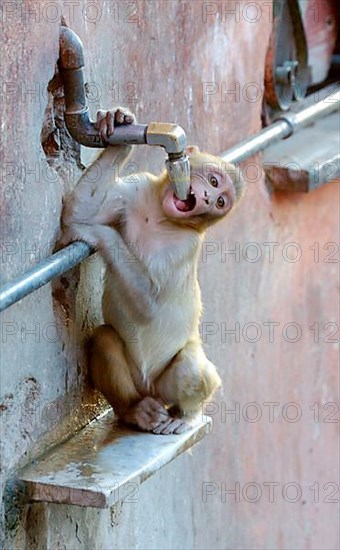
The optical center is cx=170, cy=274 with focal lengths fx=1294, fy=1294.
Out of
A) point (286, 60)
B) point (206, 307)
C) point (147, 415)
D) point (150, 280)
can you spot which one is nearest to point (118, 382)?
point (147, 415)

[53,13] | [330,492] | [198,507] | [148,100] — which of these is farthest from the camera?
[330,492]

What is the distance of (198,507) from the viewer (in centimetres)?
454

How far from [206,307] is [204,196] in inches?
43.9

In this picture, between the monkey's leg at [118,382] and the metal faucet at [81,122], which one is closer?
the metal faucet at [81,122]

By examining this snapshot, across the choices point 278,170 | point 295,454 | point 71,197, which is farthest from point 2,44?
point 295,454

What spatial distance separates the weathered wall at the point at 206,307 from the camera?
9.87 feet

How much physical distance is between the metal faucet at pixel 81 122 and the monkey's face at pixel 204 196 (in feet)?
0.75

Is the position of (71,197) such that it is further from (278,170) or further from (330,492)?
(330,492)

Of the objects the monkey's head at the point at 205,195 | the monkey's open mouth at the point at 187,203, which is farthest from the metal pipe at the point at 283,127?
the monkey's open mouth at the point at 187,203

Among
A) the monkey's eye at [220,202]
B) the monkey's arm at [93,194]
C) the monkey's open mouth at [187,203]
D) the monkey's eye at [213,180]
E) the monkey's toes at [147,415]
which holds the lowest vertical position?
the monkey's toes at [147,415]

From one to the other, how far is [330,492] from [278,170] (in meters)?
1.59

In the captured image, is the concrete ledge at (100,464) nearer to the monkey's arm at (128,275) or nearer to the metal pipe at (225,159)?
the monkey's arm at (128,275)

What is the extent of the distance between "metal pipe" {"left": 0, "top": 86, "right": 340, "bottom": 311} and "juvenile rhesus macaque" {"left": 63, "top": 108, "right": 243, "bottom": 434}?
162 millimetres

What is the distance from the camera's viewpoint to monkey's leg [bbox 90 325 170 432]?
11.1 feet
